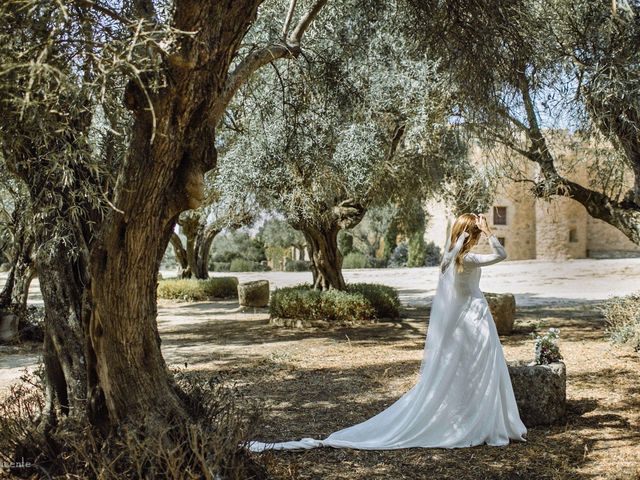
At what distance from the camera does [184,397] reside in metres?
4.46

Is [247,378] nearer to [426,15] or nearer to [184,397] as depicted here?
[184,397]

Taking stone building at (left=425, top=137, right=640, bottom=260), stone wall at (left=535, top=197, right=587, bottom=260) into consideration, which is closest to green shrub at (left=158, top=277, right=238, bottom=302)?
stone building at (left=425, top=137, right=640, bottom=260)

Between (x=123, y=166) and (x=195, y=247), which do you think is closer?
(x=123, y=166)

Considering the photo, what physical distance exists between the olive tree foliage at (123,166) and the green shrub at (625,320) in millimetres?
8235

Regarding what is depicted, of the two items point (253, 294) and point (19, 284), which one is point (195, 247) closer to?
point (253, 294)

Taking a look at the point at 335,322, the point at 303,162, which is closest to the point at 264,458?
the point at 303,162

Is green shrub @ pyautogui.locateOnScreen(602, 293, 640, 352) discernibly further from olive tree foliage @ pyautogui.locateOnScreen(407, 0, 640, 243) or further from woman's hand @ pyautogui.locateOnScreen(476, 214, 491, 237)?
woman's hand @ pyautogui.locateOnScreen(476, 214, 491, 237)

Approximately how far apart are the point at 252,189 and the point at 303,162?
1.34 metres

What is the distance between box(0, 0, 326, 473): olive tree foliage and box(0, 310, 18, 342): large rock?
9.07 m

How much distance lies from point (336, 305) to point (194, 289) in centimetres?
1029

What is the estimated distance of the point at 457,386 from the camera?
581 cm

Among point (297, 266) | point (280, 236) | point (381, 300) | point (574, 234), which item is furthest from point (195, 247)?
point (574, 234)

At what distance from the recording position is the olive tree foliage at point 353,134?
966cm

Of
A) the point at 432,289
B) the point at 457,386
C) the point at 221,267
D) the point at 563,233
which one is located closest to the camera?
the point at 457,386
